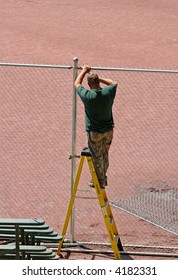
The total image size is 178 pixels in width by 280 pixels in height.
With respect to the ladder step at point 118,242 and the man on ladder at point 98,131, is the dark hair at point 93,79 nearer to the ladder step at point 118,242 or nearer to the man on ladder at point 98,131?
the man on ladder at point 98,131

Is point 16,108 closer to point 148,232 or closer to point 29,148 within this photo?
point 29,148

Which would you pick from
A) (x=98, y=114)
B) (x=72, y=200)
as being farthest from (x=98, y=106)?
(x=72, y=200)

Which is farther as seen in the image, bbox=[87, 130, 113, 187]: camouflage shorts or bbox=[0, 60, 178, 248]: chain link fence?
bbox=[0, 60, 178, 248]: chain link fence

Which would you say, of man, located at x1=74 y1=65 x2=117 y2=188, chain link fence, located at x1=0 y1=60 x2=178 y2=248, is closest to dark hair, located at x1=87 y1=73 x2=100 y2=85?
man, located at x1=74 y1=65 x2=117 y2=188

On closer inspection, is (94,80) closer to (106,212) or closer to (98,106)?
(98,106)

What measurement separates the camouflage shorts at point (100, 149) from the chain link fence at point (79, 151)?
401 mm

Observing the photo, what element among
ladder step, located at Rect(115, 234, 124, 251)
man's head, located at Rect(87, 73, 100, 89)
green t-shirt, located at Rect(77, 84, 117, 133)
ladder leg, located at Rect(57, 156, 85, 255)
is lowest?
ladder step, located at Rect(115, 234, 124, 251)

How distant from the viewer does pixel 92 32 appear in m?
24.1

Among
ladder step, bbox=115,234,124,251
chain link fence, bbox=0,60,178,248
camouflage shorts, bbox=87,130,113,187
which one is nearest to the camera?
camouflage shorts, bbox=87,130,113,187

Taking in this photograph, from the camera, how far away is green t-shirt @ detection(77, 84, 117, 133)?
13164mm

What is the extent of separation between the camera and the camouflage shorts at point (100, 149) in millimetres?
13500

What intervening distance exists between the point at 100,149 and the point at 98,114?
21.4 inches

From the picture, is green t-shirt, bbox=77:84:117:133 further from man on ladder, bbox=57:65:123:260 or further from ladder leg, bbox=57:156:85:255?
ladder leg, bbox=57:156:85:255
